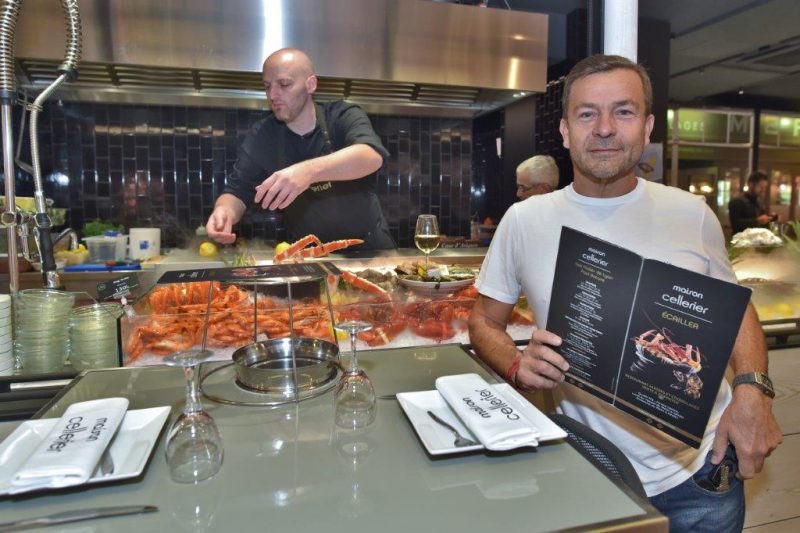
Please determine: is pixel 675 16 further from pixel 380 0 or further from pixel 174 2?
pixel 174 2

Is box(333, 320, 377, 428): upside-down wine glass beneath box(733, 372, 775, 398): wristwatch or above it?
above

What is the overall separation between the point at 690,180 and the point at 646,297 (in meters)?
9.97

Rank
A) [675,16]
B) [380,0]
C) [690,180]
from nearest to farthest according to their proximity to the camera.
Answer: [380,0], [675,16], [690,180]

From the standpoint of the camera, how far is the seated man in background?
4188mm

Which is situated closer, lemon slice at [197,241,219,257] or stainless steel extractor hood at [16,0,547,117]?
stainless steel extractor hood at [16,0,547,117]

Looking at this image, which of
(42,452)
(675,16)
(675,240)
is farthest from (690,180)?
(42,452)

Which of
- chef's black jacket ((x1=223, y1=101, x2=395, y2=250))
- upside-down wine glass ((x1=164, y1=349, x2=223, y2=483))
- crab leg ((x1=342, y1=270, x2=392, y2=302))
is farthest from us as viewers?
chef's black jacket ((x1=223, y1=101, x2=395, y2=250))

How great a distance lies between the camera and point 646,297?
0.89 m

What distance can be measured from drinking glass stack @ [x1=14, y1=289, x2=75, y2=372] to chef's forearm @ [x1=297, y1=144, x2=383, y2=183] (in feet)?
3.14

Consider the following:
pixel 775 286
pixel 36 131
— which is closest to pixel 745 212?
pixel 775 286

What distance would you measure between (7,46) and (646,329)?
1461 mm

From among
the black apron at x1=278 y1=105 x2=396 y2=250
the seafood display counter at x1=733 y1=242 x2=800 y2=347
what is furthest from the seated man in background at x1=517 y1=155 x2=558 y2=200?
the seafood display counter at x1=733 y1=242 x2=800 y2=347

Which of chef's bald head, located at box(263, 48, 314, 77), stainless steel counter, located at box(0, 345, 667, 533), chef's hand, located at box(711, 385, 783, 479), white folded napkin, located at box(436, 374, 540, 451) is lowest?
chef's hand, located at box(711, 385, 783, 479)

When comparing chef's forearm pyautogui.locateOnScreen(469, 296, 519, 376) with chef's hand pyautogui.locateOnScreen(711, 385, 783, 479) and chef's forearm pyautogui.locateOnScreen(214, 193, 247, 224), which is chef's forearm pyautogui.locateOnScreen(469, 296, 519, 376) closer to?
chef's hand pyautogui.locateOnScreen(711, 385, 783, 479)
